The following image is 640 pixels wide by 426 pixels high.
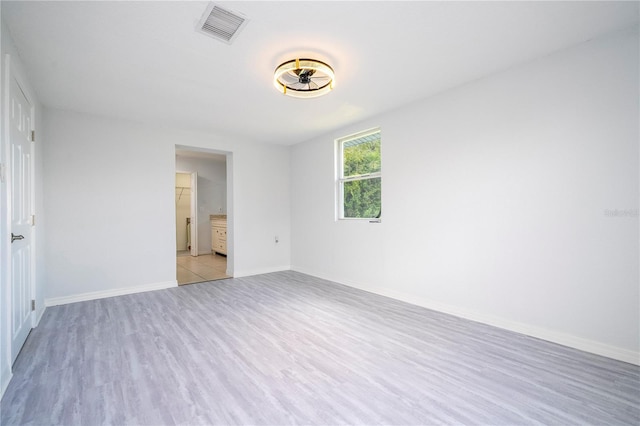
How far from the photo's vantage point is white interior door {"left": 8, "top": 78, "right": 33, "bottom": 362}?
2.20 metres

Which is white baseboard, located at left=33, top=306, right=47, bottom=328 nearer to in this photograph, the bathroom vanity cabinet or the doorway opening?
the doorway opening

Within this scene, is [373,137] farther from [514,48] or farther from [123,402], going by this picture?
[123,402]

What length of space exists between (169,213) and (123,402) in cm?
316

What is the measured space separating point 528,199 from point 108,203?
16.4 feet

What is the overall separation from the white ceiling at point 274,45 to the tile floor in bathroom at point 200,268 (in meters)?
2.88

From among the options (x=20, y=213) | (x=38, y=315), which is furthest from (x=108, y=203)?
(x=20, y=213)

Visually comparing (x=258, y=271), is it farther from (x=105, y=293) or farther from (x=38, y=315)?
(x=38, y=315)

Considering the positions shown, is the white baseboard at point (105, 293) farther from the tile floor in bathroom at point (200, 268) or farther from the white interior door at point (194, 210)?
the white interior door at point (194, 210)

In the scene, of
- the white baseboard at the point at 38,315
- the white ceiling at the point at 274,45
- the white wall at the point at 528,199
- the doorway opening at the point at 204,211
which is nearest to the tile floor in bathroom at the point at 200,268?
the doorway opening at the point at 204,211

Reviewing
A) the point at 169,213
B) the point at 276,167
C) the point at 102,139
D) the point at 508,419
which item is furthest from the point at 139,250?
the point at 508,419

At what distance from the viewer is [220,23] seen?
2.10 meters

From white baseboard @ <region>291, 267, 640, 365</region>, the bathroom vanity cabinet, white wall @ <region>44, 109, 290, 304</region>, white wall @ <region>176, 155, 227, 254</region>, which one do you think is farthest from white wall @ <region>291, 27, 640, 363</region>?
white wall @ <region>176, 155, 227, 254</region>

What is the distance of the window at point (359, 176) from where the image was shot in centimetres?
425

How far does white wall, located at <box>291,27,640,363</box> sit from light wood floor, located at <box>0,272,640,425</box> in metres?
0.31
